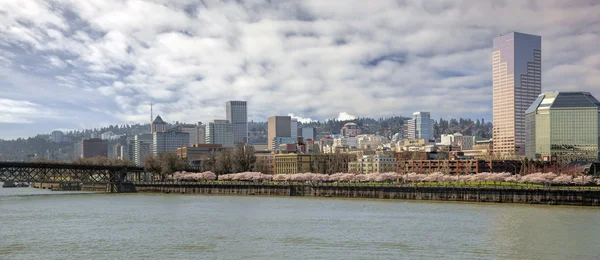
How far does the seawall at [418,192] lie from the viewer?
305 feet

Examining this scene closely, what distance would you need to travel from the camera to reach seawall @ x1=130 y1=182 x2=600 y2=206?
93.1 meters

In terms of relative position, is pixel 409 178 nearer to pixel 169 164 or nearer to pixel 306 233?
pixel 306 233

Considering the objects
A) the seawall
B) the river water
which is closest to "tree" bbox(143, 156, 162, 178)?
the seawall

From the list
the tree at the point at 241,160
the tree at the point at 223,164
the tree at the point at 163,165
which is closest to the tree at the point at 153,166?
the tree at the point at 163,165

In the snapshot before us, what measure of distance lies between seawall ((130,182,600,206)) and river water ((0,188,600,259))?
5.60 meters

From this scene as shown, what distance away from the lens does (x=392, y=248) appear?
170 feet

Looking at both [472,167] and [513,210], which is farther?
[472,167]

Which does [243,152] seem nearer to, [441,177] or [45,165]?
[45,165]

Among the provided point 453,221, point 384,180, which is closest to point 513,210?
point 453,221

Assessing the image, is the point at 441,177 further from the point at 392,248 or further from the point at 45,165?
the point at 45,165

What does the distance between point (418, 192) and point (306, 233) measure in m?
53.3

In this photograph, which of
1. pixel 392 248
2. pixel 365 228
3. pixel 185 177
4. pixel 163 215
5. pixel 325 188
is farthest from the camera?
pixel 185 177

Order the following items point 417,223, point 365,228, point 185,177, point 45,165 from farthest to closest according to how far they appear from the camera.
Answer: point 185,177 < point 45,165 < point 417,223 < point 365,228

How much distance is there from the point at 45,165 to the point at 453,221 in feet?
371
